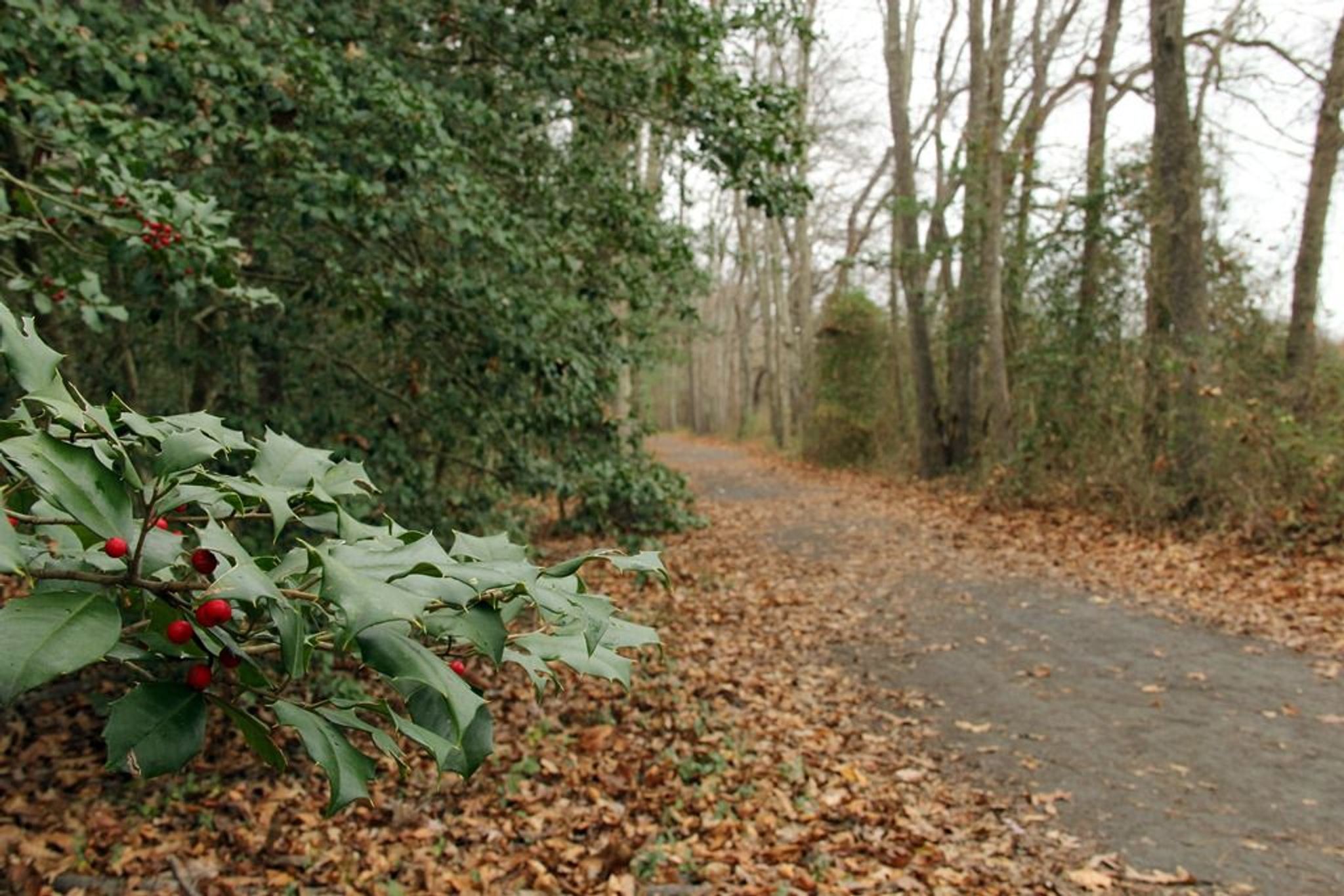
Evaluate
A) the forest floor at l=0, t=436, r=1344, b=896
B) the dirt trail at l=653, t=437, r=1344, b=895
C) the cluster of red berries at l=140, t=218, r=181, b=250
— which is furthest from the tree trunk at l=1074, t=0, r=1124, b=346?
the cluster of red berries at l=140, t=218, r=181, b=250

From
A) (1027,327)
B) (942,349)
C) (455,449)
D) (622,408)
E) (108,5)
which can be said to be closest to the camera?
(108,5)

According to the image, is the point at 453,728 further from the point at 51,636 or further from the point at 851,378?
the point at 851,378

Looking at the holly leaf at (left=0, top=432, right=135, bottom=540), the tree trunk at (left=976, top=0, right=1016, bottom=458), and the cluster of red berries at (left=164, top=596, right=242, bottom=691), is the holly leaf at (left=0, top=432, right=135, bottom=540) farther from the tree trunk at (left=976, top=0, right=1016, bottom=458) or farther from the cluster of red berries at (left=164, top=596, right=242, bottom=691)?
the tree trunk at (left=976, top=0, right=1016, bottom=458)

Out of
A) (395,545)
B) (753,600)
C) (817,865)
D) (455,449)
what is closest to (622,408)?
(753,600)

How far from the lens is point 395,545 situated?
1.07m

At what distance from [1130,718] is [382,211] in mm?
4862

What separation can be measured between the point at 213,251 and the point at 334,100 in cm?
155

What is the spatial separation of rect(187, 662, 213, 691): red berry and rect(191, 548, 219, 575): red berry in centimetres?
10

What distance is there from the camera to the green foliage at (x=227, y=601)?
88cm

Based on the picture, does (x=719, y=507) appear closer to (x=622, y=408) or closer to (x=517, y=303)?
(x=622, y=408)

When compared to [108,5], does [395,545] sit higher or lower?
lower

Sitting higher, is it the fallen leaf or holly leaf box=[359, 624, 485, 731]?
holly leaf box=[359, 624, 485, 731]

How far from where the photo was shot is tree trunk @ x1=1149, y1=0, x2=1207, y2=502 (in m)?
9.74

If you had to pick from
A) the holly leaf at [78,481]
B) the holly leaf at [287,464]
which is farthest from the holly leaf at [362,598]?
the holly leaf at [287,464]
